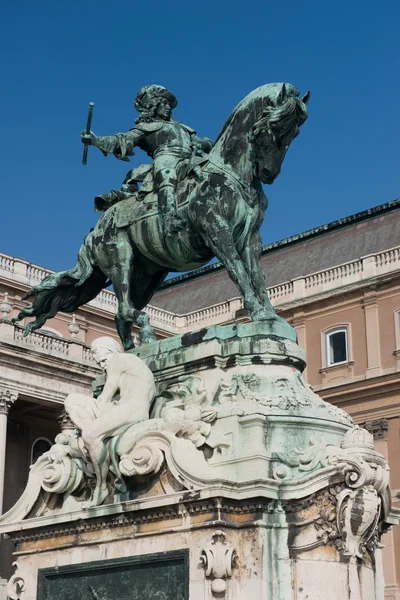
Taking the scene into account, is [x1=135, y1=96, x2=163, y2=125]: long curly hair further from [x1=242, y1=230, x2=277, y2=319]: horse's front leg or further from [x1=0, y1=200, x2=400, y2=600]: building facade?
[x1=0, y1=200, x2=400, y2=600]: building facade

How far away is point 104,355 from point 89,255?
158 centimetres

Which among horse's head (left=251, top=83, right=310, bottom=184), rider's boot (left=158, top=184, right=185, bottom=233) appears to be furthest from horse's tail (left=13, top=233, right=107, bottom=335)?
horse's head (left=251, top=83, right=310, bottom=184)

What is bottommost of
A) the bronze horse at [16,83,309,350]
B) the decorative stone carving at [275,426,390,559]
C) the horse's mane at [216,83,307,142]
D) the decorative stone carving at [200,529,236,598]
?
the decorative stone carving at [200,529,236,598]

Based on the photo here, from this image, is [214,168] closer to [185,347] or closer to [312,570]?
[185,347]

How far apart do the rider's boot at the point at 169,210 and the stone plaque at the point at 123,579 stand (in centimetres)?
314

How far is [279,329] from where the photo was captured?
9.19 meters

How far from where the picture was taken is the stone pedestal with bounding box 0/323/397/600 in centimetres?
797

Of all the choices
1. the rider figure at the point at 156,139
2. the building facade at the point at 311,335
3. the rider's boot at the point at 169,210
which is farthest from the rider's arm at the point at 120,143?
the building facade at the point at 311,335

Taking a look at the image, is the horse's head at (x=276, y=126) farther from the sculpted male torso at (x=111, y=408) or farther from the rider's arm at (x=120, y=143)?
the sculpted male torso at (x=111, y=408)

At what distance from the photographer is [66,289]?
10734 millimetres

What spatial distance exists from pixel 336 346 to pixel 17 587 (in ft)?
118

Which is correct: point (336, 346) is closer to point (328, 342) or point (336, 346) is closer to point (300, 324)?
point (328, 342)

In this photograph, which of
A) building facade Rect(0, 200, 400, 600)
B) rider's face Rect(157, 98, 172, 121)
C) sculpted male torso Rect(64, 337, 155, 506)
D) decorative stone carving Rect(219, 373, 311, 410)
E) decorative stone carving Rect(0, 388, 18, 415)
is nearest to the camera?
decorative stone carving Rect(219, 373, 311, 410)

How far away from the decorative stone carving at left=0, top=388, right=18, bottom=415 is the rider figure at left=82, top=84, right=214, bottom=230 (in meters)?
27.4
